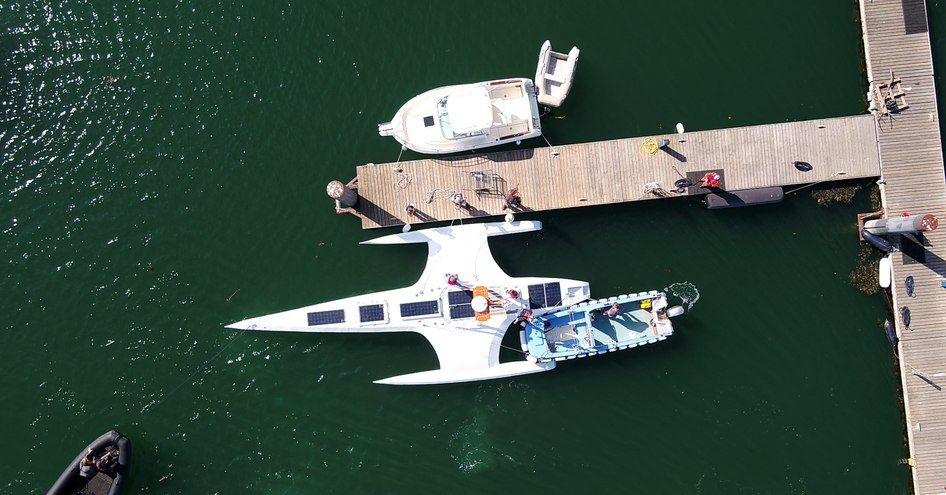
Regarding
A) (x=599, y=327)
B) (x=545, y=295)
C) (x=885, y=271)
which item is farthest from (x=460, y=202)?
(x=885, y=271)

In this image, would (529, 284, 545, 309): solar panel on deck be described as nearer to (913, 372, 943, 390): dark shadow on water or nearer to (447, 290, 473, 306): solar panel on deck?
(447, 290, 473, 306): solar panel on deck

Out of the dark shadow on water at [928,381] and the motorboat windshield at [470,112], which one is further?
the dark shadow on water at [928,381]

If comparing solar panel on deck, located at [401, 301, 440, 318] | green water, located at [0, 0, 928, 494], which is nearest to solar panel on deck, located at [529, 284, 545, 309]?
green water, located at [0, 0, 928, 494]

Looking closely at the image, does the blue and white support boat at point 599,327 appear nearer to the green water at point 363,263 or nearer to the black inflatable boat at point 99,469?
the green water at point 363,263

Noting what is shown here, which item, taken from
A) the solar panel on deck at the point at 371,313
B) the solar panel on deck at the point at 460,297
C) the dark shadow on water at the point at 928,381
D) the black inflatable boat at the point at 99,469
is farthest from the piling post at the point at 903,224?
the black inflatable boat at the point at 99,469

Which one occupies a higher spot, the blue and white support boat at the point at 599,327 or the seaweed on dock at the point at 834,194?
the seaweed on dock at the point at 834,194

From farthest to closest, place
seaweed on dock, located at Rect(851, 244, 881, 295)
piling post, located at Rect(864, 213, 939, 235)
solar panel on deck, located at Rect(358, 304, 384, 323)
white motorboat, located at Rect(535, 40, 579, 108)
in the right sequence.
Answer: seaweed on dock, located at Rect(851, 244, 881, 295), white motorboat, located at Rect(535, 40, 579, 108), solar panel on deck, located at Rect(358, 304, 384, 323), piling post, located at Rect(864, 213, 939, 235)
